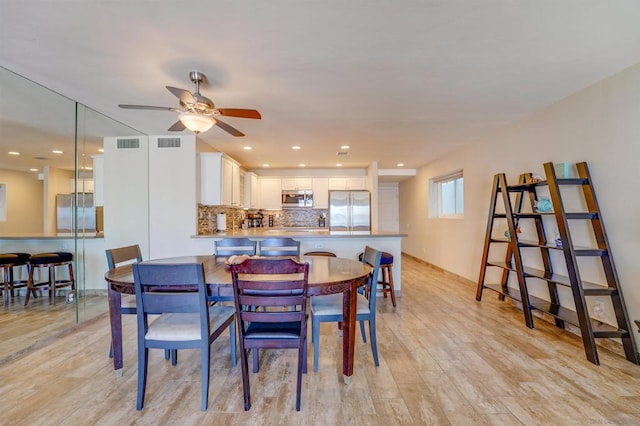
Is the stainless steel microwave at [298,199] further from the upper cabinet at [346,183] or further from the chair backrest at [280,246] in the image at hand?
the chair backrest at [280,246]

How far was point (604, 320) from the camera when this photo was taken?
2600 millimetres

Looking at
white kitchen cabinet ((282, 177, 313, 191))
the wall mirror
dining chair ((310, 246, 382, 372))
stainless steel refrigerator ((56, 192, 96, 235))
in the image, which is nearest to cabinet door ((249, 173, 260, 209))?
white kitchen cabinet ((282, 177, 313, 191))

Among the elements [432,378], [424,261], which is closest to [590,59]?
[432,378]

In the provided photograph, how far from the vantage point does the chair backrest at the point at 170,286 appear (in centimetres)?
175

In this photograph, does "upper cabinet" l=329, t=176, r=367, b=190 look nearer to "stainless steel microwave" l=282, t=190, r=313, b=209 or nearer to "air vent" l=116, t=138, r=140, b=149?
"stainless steel microwave" l=282, t=190, r=313, b=209

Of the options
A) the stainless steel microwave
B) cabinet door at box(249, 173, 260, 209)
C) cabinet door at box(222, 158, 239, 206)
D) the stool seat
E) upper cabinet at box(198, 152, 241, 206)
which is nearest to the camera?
the stool seat

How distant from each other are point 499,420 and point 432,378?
1.61 feet

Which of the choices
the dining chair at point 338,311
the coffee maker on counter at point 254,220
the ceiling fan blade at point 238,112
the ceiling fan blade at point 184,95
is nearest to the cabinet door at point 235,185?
the coffee maker on counter at point 254,220

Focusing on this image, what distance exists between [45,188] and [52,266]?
45.3 inches

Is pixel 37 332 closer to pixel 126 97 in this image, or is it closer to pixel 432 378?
pixel 126 97

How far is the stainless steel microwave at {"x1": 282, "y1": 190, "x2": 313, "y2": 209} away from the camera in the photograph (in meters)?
6.69

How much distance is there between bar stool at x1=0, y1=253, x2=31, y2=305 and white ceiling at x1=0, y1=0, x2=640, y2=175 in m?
1.74

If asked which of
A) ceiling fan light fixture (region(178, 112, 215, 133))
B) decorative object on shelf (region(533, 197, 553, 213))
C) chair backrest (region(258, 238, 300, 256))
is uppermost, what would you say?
ceiling fan light fixture (region(178, 112, 215, 133))

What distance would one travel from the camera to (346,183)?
6750 millimetres
